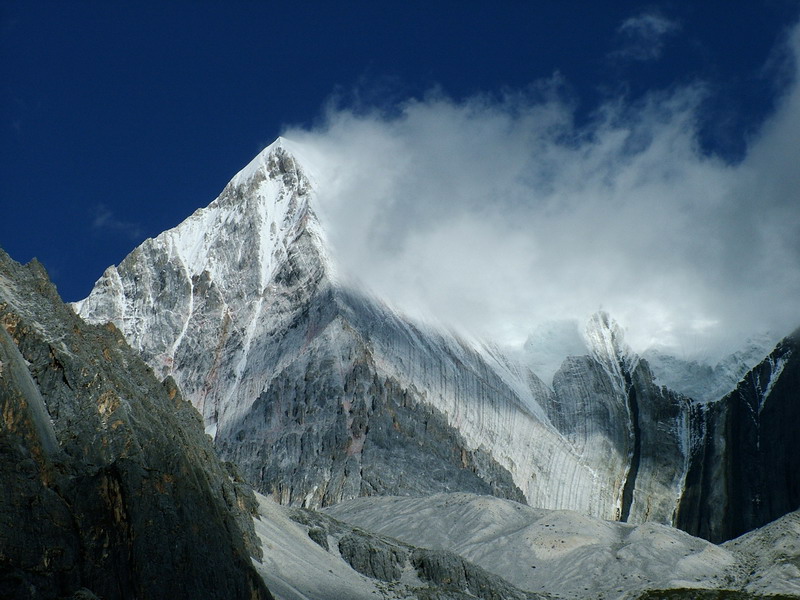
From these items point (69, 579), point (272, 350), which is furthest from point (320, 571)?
point (272, 350)

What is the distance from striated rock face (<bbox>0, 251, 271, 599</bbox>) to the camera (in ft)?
155

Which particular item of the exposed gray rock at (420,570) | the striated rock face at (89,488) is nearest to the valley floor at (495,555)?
the exposed gray rock at (420,570)

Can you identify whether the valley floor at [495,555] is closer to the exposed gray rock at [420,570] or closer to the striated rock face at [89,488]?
the exposed gray rock at [420,570]

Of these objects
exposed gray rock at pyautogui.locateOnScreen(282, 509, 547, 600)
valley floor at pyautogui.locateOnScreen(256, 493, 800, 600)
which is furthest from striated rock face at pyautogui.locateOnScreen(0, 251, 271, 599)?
exposed gray rock at pyautogui.locateOnScreen(282, 509, 547, 600)

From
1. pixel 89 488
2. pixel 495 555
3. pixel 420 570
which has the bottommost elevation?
pixel 89 488

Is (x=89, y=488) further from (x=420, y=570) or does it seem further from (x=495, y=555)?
(x=495, y=555)

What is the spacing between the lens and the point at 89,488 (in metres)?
50.9

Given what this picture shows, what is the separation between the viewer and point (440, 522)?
124m

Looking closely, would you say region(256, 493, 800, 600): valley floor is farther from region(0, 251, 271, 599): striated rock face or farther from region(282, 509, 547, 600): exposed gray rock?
region(0, 251, 271, 599): striated rock face

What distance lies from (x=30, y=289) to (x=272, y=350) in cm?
12531

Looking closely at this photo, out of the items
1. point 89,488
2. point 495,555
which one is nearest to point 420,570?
point 495,555

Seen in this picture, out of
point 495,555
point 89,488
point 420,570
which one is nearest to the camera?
point 89,488

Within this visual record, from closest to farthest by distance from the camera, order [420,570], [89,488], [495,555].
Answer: [89,488] < [420,570] < [495,555]

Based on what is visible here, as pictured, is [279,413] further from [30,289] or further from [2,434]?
[2,434]
